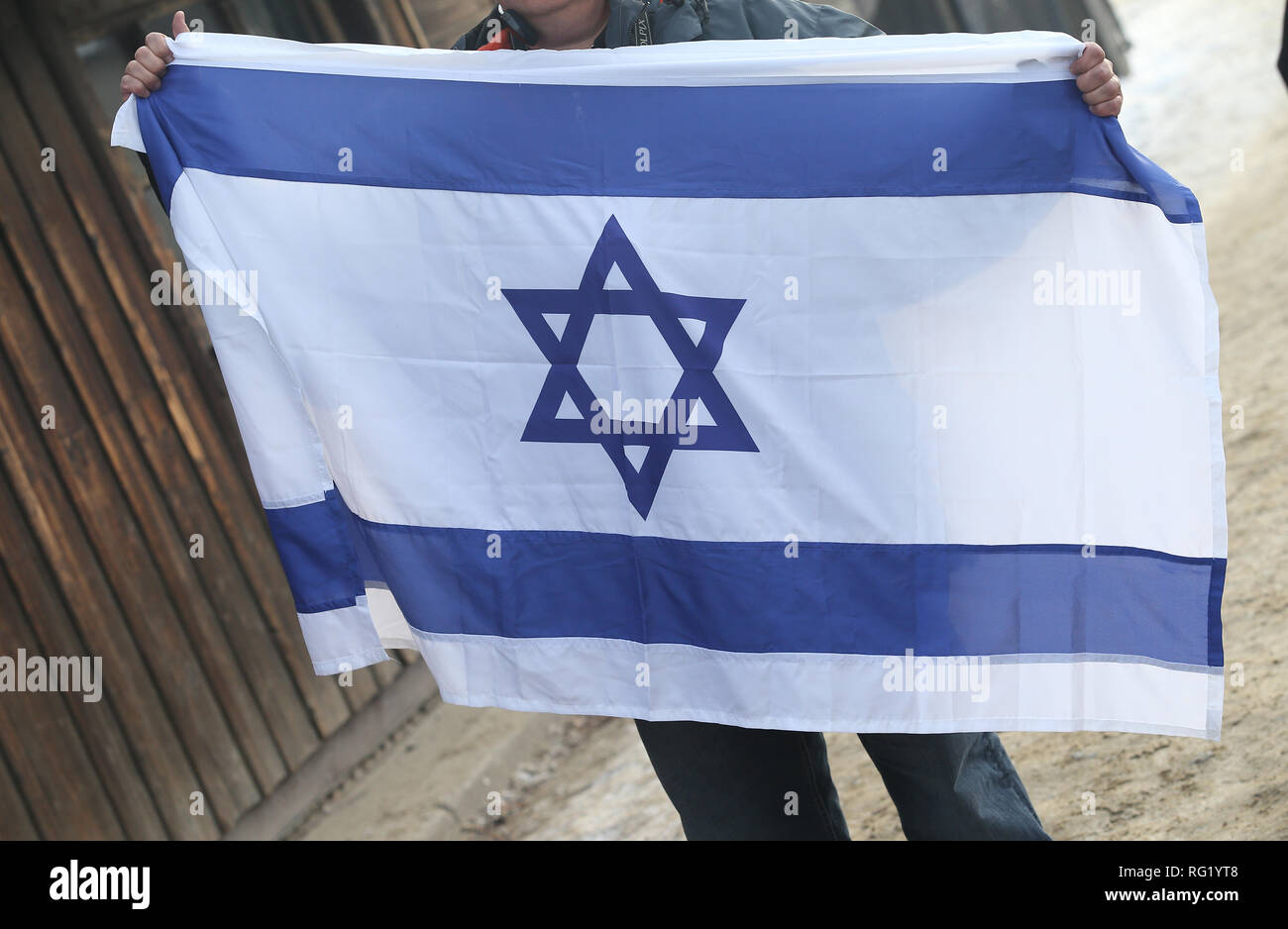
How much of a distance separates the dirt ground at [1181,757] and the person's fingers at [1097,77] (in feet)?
5.01

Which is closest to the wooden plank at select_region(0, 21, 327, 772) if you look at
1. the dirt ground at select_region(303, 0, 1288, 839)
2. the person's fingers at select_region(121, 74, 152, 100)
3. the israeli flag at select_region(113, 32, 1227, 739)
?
the dirt ground at select_region(303, 0, 1288, 839)

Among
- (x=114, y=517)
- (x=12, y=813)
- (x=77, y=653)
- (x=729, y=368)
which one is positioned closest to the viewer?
(x=729, y=368)

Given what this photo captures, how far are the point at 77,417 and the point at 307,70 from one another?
1564mm

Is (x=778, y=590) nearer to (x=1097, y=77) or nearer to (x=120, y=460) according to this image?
(x=1097, y=77)

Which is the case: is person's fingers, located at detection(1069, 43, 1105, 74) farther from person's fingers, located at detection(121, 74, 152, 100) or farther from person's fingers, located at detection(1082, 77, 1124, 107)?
person's fingers, located at detection(121, 74, 152, 100)

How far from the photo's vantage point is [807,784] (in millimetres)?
2135

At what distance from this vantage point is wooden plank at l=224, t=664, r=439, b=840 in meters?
3.79

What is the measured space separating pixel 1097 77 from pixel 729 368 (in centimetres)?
76

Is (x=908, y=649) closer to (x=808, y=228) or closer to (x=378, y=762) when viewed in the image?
(x=808, y=228)

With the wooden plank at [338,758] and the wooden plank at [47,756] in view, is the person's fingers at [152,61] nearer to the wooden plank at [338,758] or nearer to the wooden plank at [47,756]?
the wooden plank at [47,756]

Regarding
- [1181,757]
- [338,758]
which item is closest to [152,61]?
[338,758]

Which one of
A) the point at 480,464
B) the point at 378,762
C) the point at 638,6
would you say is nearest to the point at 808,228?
the point at 638,6

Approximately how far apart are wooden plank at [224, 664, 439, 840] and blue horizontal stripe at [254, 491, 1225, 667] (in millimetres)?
1856
